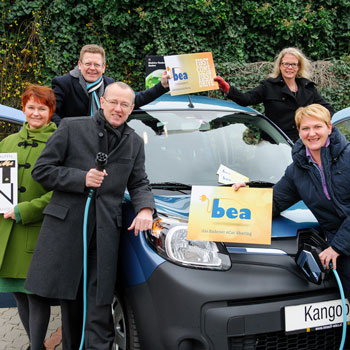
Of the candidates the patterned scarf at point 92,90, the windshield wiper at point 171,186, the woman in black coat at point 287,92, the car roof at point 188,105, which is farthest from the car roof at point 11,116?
the woman in black coat at point 287,92

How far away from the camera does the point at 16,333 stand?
3.38 meters

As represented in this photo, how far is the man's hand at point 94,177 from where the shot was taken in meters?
2.25

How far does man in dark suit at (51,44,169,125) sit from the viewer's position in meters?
3.60

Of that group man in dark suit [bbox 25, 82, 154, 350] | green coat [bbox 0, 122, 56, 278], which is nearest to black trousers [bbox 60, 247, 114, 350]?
man in dark suit [bbox 25, 82, 154, 350]

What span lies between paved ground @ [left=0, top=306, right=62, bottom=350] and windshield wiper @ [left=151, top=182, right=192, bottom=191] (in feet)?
4.65

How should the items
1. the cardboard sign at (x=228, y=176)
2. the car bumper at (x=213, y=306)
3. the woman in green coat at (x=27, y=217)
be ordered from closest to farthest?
the car bumper at (x=213, y=306)
the woman in green coat at (x=27, y=217)
the cardboard sign at (x=228, y=176)

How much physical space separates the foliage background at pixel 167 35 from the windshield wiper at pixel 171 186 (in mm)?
5758

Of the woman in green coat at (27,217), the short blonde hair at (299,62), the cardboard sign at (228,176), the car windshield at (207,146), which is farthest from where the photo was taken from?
the short blonde hair at (299,62)

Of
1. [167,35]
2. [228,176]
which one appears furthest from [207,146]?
[167,35]

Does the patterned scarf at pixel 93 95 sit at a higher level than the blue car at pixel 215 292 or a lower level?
higher

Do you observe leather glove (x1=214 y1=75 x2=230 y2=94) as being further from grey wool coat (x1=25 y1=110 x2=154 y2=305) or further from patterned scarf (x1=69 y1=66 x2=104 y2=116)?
grey wool coat (x1=25 y1=110 x2=154 y2=305)

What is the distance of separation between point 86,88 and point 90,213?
160 cm

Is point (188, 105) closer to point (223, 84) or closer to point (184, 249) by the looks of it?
point (223, 84)

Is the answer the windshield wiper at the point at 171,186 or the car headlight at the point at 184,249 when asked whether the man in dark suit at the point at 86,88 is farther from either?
the car headlight at the point at 184,249
